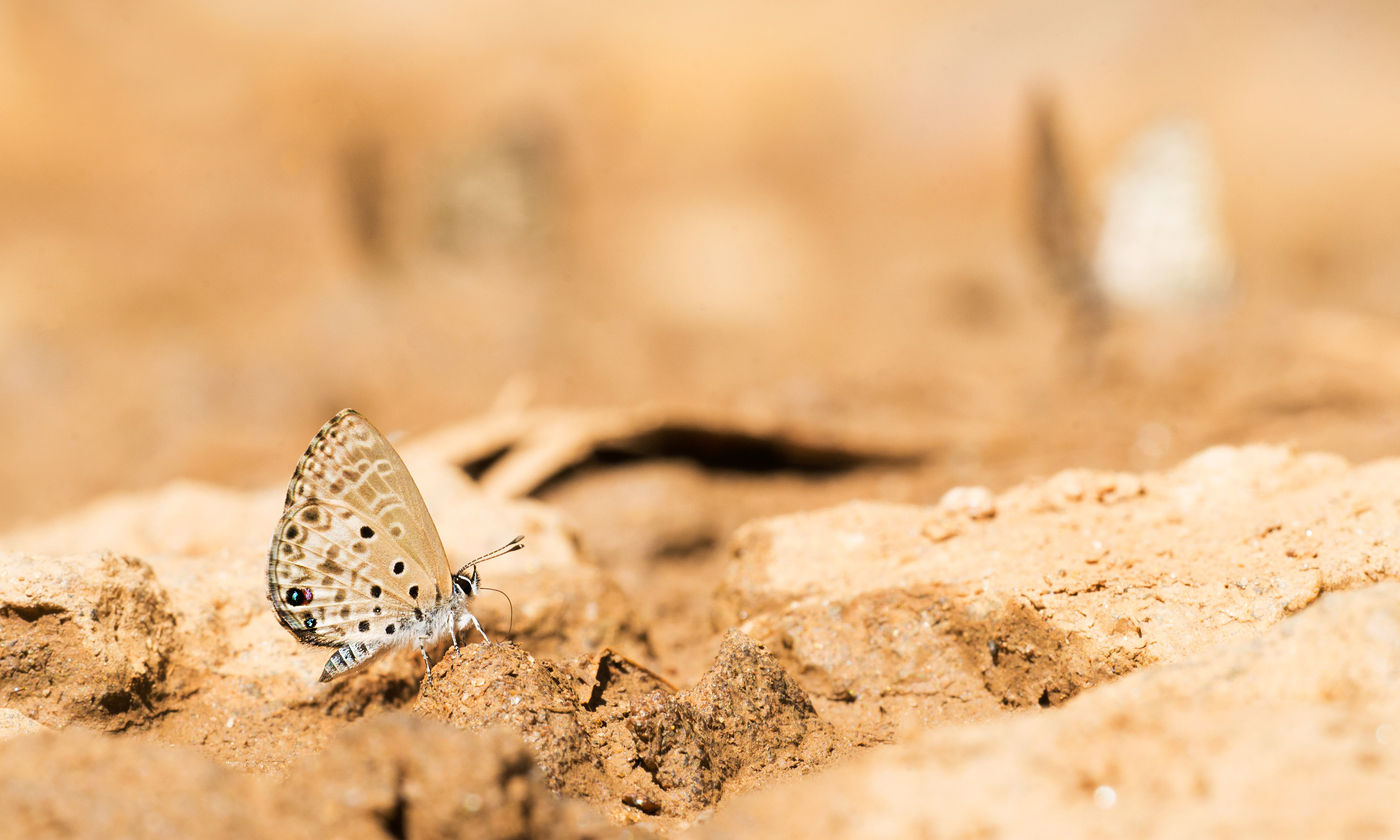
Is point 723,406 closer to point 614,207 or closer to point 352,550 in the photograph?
point 352,550

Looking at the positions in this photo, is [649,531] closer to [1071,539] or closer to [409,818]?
[1071,539]

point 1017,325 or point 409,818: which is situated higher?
point 1017,325

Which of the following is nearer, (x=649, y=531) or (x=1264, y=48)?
(x=649, y=531)

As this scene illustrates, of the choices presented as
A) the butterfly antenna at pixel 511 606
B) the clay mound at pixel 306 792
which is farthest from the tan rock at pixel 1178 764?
the butterfly antenna at pixel 511 606

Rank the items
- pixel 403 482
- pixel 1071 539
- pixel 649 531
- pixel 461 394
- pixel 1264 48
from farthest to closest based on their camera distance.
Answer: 1. pixel 1264 48
2. pixel 461 394
3. pixel 649 531
4. pixel 1071 539
5. pixel 403 482

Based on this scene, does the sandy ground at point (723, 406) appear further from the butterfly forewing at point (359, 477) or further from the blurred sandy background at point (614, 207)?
the butterfly forewing at point (359, 477)

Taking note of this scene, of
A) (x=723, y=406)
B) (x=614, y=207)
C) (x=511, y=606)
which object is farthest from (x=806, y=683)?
(x=614, y=207)

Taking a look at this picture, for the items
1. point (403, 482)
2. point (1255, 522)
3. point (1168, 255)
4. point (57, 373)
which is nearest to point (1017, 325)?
point (1168, 255)

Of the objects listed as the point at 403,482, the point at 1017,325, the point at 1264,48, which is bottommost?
the point at 403,482
